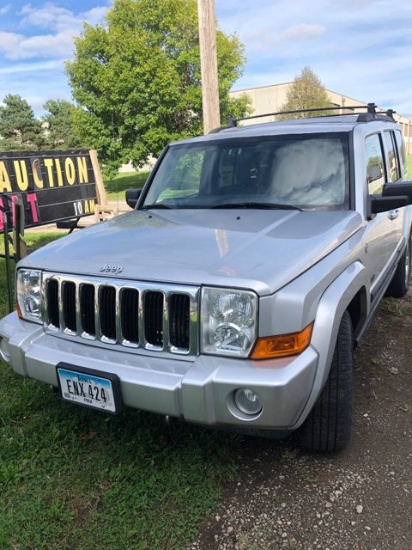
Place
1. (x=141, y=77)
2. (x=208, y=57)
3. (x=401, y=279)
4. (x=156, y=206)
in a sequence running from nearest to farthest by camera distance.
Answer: (x=156, y=206) → (x=401, y=279) → (x=208, y=57) → (x=141, y=77)

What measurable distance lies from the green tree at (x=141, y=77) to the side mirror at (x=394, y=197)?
18.7 meters

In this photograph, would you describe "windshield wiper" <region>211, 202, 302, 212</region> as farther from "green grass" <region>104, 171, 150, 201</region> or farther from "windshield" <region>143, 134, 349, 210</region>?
"green grass" <region>104, 171, 150, 201</region>

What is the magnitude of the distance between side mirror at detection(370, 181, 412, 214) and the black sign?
13.4 ft

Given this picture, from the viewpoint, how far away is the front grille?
7.16 ft

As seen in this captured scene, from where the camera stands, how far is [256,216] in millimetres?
2975

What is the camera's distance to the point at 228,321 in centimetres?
209

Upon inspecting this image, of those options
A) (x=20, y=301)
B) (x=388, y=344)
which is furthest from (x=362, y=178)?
(x=20, y=301)

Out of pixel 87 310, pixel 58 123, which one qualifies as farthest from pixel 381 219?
pixel 58 123

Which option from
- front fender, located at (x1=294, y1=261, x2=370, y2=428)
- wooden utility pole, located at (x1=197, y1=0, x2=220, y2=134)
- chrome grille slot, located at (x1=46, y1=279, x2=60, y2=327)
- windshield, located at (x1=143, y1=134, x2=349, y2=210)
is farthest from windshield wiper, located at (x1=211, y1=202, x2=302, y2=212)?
wooden utility pole, located at (x1=197, y1=0, x2=220, y2=134)

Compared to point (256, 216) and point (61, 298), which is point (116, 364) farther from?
point (256, 216)

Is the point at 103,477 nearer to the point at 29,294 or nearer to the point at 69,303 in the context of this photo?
the point at 69,303

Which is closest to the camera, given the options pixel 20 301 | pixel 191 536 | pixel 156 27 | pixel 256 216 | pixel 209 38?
pixel 191 536

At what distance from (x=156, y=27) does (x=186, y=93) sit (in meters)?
3.09

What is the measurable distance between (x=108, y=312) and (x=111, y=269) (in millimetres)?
224
